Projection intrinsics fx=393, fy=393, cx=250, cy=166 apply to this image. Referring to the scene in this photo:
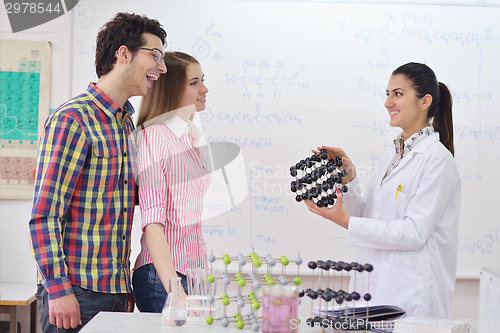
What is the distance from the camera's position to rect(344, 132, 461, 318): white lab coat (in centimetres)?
138

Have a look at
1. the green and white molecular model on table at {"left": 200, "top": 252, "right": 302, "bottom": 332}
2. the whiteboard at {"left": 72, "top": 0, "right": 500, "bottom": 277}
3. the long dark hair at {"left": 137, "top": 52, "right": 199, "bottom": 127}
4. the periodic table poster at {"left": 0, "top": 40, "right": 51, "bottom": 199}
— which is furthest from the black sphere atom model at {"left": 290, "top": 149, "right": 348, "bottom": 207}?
the periodic table poster at {"left": 0, "top": 40, "right": 51, "bottom": 199}

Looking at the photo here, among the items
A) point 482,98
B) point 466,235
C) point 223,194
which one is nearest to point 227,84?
point 223,194

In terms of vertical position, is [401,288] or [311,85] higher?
[311,85]

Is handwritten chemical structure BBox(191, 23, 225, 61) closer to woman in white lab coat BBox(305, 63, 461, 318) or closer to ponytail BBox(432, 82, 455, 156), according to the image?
woman in white lab coat BBox(305, 63, 461, 318)

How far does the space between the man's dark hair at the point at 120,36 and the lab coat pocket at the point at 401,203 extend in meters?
1.10

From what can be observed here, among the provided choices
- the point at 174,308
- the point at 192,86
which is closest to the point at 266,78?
the point at 192,86

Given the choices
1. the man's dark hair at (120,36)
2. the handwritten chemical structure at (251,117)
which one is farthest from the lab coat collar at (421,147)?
the man's dark hair at (120,36)

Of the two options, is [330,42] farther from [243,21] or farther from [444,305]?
[444,305]

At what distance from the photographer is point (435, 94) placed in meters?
1.55

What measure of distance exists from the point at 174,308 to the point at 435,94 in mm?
1251

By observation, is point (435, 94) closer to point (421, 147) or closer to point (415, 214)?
point (421, 147)

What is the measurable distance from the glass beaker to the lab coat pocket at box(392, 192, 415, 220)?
88 cm

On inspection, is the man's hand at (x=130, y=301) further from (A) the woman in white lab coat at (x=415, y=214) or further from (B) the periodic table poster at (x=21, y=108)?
(B) the periodic table poster at (x=21, y=108)

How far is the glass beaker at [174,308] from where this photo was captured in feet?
3.54
